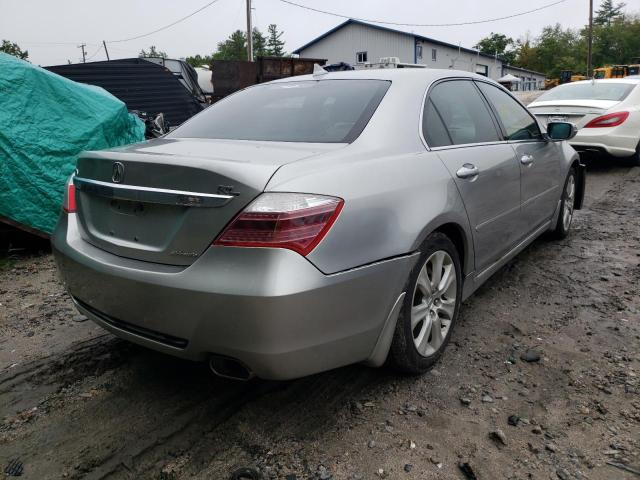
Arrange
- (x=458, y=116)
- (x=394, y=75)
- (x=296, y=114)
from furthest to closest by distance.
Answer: (x=458, y=116)
(x=394, y=75)
(x=296, y=114)

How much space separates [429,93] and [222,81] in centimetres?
1246

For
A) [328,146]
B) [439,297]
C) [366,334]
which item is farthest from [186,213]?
[439,297]

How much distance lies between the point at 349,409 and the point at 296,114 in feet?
4.89

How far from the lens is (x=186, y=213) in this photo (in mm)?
1963

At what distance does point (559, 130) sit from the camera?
4.08 metres

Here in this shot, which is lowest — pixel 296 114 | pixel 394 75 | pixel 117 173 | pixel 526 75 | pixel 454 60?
pixel 117 173

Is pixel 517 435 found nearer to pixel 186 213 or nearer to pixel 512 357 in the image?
pixel 512 357

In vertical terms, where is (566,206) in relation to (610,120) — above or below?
below

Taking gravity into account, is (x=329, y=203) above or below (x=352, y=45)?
below

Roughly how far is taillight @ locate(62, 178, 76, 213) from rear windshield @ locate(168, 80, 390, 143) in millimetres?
606

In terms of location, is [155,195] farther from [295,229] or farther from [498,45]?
[498,45]

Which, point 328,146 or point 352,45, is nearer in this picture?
point 328,146

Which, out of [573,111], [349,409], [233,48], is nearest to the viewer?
[349,409]

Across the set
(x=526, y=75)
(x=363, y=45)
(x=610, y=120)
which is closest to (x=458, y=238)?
(x=610, y=120)
